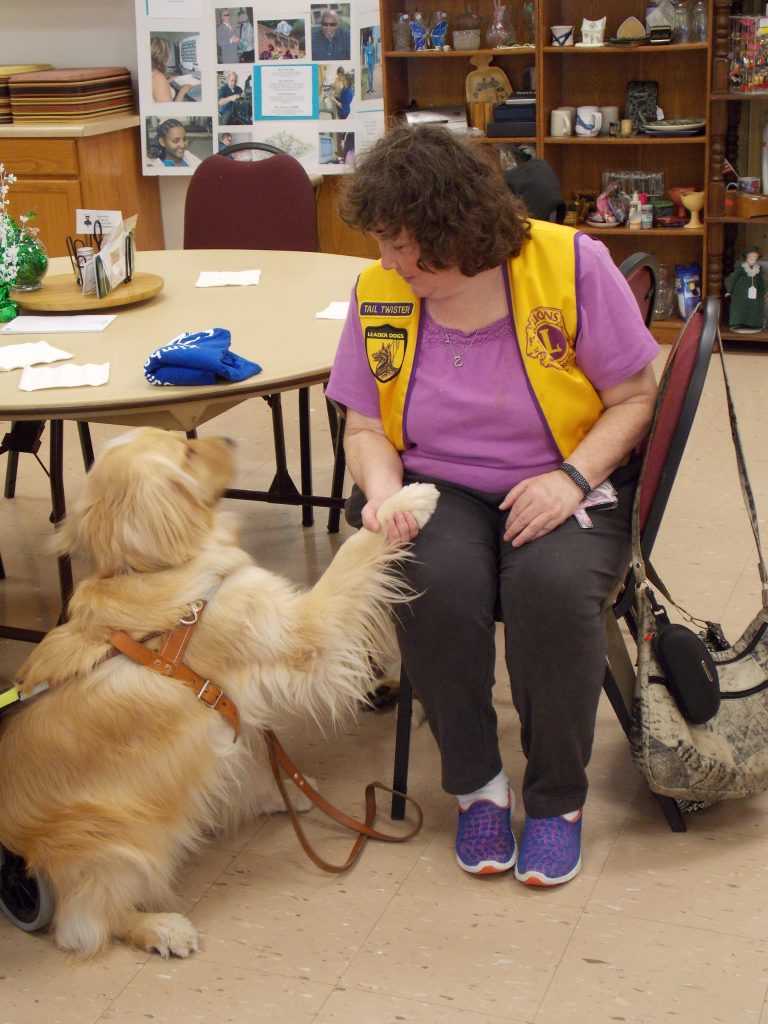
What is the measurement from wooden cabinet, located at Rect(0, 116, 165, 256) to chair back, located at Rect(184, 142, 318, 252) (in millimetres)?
1645

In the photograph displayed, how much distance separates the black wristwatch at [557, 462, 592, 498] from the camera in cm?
182

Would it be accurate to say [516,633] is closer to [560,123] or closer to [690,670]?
[690,670]

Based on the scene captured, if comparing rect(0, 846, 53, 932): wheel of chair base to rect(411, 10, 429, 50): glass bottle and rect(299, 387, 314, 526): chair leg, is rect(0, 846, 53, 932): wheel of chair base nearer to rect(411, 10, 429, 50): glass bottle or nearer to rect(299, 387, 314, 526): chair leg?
rect(299, 387, 314, 526): chair leg

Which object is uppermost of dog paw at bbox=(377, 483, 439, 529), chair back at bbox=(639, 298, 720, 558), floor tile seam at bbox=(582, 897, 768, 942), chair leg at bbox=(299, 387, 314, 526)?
chair back at bbox=(639, 298, 720, 558)

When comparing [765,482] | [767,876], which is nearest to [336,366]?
[767,876]

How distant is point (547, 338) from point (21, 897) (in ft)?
3.90

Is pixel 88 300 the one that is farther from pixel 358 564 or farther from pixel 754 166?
pixel 754 166

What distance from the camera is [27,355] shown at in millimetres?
2236

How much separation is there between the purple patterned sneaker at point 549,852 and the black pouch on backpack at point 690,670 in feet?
0.87

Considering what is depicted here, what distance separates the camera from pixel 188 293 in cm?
275

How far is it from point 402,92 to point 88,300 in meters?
2.85

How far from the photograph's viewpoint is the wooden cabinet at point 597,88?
460 cm

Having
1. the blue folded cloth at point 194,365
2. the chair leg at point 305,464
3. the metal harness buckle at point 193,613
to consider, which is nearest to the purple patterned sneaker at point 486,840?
the metal harness buckle at point 193,613

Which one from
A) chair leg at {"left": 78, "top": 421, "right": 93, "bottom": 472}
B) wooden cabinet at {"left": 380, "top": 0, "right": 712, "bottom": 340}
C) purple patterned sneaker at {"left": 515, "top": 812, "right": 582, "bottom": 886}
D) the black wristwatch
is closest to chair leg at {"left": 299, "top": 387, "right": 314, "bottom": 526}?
chair leg at {"left": 78, "top": 421, "right": 93, "bottom": 472}
